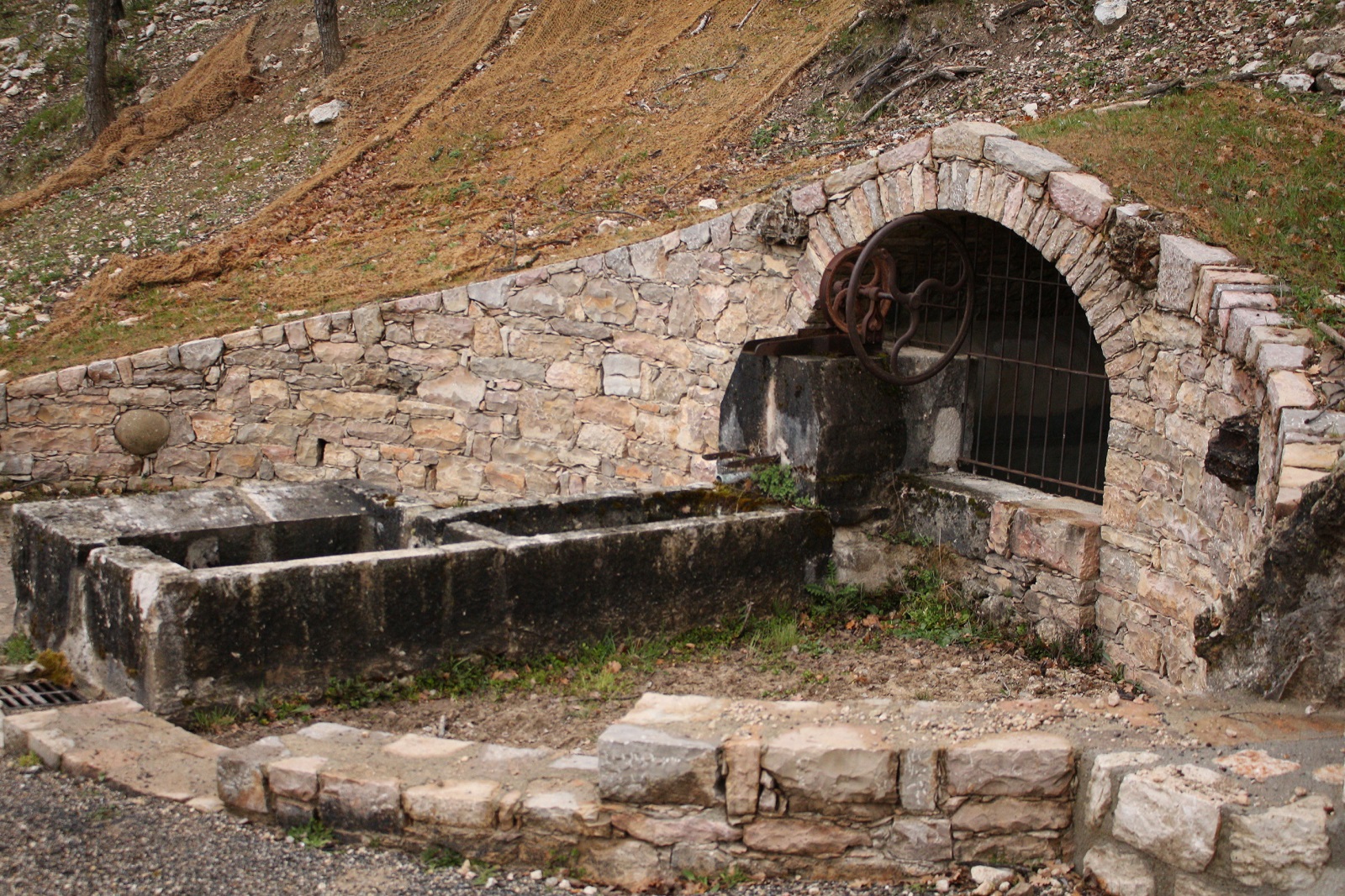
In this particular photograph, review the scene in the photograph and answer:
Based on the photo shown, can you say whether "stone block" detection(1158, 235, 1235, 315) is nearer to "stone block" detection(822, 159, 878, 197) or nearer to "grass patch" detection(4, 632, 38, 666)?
"stone block" detection(822, 159, 878, 197)

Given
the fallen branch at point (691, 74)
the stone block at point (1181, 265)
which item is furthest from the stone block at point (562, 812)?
the fallen branch at point (691, 74)

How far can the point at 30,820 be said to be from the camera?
3959mm

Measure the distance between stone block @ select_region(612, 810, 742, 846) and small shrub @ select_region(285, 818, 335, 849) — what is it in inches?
38.3

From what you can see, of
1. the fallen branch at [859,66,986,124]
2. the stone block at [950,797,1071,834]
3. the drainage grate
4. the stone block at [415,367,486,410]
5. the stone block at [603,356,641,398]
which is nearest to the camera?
the stone block at [950,797,1071,834]

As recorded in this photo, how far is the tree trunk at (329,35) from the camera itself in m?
15.0

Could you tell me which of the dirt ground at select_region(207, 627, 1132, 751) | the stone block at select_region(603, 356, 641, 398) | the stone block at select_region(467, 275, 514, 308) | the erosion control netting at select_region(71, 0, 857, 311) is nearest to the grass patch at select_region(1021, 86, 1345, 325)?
the dirt ground at select_region(207, 627, 1132, 751)

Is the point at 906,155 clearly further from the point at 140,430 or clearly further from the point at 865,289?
the point at 140,430

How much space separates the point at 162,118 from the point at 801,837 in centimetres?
1402

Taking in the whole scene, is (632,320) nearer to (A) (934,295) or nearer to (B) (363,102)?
(A) (934,295)

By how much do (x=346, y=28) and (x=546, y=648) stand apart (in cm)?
1354

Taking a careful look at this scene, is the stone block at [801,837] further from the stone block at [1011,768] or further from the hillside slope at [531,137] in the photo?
the hillside slope at [531,137]

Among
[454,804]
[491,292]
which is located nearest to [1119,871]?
[454,804]

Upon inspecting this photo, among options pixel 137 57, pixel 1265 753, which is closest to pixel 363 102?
pixel 137 57

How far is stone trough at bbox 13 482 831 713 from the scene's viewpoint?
4953 millimetres
